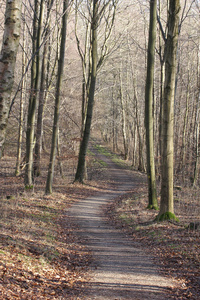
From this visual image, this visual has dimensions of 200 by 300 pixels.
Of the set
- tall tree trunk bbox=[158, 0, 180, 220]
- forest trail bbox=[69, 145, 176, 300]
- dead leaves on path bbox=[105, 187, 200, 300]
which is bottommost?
forest trail bbox=[69, 145, 176, 300]

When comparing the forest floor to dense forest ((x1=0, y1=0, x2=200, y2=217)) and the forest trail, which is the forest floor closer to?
the forest trail

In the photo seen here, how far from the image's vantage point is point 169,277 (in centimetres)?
552

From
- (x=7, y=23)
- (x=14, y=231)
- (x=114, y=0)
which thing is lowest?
(x=14, y=231)

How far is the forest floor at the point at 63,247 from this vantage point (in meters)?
4.76

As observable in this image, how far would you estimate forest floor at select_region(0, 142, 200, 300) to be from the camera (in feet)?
15.6

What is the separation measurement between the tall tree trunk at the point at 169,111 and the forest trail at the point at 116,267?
170 cm

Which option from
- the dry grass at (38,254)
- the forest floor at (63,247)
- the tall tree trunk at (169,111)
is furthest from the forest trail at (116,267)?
the tall tree trunk at (169,111)

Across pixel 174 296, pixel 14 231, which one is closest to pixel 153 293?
pixel 174 296

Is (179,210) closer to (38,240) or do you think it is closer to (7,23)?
(38,240)

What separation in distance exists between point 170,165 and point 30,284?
555 centimetres

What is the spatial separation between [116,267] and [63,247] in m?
1.63

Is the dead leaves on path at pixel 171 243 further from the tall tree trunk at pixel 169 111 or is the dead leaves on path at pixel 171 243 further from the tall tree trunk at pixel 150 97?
the tall tree trunk at pixel 150 97

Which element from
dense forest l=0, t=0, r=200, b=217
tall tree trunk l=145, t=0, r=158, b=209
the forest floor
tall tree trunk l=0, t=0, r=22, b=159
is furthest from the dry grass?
tall tree trunk l=145, t=0, r=158, b=209

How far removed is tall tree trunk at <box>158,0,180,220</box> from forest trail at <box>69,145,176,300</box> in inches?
66.9
